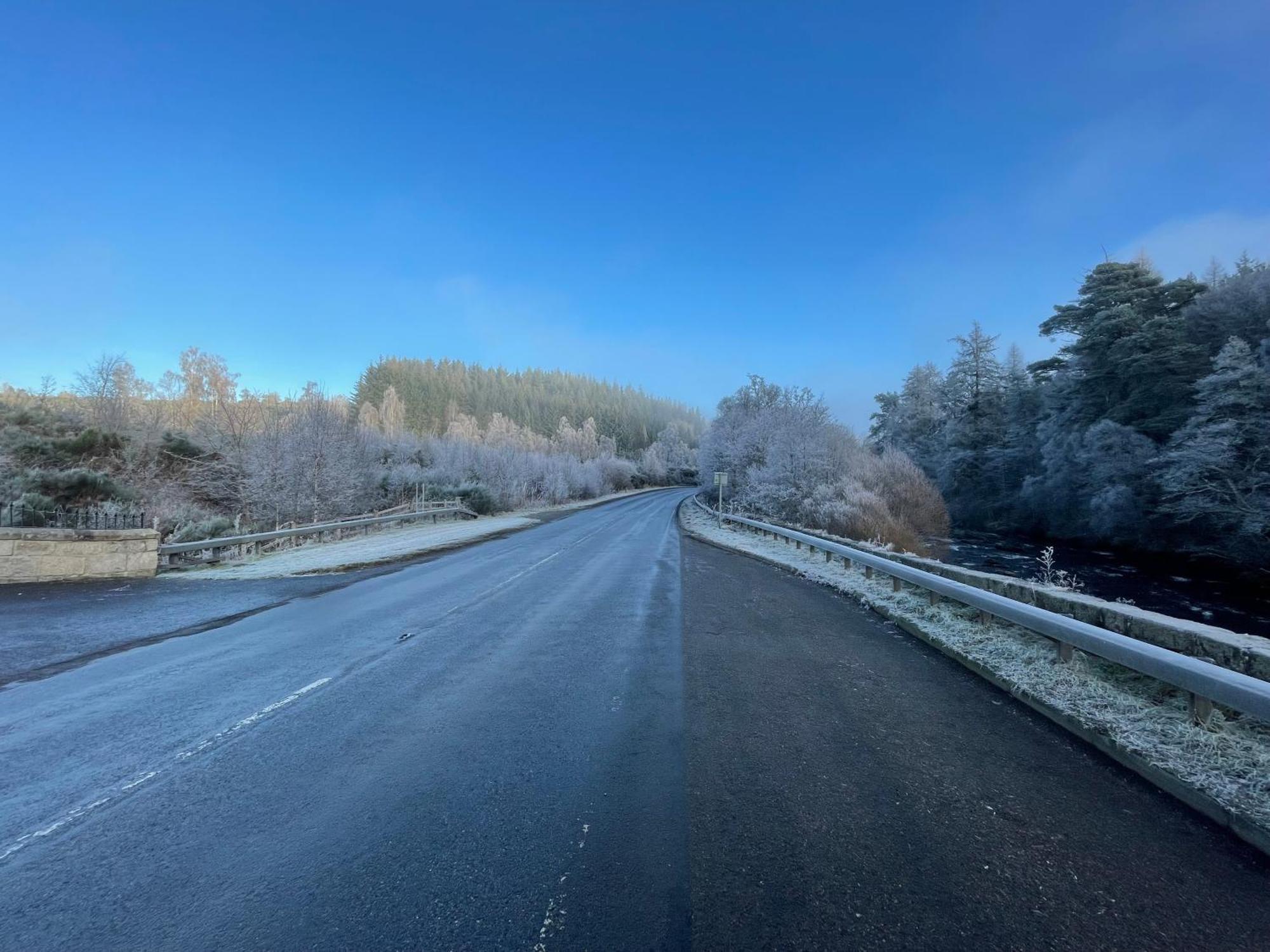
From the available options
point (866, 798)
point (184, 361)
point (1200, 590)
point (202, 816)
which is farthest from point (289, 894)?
point (184, 361)

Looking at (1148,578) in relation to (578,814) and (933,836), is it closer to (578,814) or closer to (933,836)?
(933,836)

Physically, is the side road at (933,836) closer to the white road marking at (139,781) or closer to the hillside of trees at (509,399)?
the white road marking at (139,781)

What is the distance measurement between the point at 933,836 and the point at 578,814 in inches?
74.4

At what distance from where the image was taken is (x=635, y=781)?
11.9ft

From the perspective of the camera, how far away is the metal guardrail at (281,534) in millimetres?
13148

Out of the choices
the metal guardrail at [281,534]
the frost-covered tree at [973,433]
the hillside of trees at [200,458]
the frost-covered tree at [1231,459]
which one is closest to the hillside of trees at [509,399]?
the hillside of trees at [200,458]

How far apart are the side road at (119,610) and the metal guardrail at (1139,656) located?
391 inches

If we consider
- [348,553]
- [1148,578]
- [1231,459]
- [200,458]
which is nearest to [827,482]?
[1148,578]

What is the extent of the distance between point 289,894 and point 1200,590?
25.2 meters

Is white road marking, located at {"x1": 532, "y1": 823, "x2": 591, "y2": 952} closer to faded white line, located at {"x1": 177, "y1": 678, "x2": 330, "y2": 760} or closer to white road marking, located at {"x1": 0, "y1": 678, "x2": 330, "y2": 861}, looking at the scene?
white road marking, located at {"x1": 0, "y1": 678, "x2": 330, "y2": 861}

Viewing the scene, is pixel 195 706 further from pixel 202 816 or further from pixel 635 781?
pixel 635 781

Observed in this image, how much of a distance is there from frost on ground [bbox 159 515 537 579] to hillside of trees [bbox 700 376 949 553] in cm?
1316

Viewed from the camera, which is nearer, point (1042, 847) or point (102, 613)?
point (1042, 847)

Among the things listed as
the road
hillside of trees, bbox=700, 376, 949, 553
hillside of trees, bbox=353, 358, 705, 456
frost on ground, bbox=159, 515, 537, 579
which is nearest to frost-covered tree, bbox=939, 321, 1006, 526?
hillside of trees, bbox=700, 376, 949, 553
